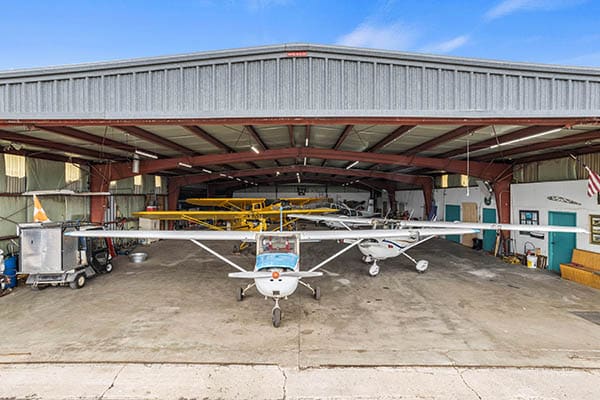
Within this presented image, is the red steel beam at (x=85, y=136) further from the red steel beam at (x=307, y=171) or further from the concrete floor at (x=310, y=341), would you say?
the red steel beam at (x=307, y=171)

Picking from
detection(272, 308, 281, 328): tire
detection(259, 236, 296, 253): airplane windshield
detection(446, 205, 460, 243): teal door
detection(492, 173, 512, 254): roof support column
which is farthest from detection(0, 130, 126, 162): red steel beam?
detection(446, 205, 460, 243): teal door

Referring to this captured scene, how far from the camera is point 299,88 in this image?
5191 millimetres

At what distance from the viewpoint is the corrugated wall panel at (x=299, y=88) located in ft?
16.9

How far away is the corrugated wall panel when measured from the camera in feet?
16.9

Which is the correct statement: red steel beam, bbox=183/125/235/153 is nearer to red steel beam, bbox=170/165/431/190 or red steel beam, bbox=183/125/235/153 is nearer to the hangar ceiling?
the hangar ceiling

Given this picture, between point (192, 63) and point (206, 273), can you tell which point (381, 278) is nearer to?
point (206, 273)

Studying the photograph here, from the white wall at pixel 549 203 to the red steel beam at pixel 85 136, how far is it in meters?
14.3

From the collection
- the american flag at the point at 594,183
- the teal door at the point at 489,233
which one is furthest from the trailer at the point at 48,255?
the teal door at the point at 489,233

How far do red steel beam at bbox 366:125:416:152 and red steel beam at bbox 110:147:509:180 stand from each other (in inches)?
27.1

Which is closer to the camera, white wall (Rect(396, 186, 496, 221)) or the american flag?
the american flag

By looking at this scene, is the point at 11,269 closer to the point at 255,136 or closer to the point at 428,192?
the point at 255,136

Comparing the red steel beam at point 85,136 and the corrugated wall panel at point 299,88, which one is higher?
the corrugated wall panel at point 299,88

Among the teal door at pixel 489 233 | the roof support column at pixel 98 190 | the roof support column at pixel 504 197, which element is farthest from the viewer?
the teal door at pixel 489 233

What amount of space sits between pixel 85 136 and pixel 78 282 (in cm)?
389
